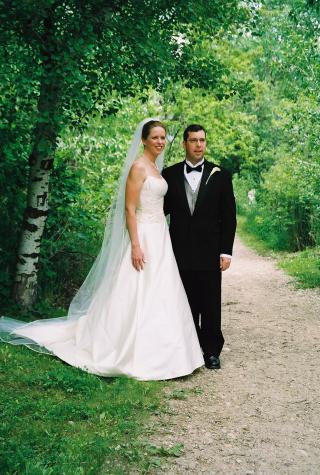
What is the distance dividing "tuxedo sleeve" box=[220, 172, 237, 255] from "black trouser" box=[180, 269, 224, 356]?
1.05 ft

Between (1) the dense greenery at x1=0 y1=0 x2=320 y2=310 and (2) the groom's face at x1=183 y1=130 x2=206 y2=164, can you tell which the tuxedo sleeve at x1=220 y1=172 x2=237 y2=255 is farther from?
(1) the dense greenery at x1=0 y1=0 x2=320 y2=310

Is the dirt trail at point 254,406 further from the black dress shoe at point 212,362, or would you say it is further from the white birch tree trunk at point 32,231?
the white birch tree trunk at point 32,231

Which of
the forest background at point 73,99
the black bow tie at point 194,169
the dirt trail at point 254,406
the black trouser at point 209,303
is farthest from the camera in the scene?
the black trouser at point 209,303

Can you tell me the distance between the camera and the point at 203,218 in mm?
6277

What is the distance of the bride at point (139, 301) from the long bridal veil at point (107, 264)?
0.01 m

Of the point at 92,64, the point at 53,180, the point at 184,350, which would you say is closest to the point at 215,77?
the point at 92,64

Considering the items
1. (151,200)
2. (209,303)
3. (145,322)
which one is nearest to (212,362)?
(209,303)

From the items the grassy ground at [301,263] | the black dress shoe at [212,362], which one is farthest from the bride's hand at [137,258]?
the grassy ground at [301,263]

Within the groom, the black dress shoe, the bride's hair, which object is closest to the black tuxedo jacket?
the groom

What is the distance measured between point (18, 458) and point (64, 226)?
16.9 ft

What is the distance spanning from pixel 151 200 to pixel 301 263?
29.1 ft

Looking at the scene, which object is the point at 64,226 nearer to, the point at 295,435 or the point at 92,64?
the point at 92,64

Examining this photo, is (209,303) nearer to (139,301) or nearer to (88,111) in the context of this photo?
(139,301)

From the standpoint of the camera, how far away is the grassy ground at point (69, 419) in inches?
152
